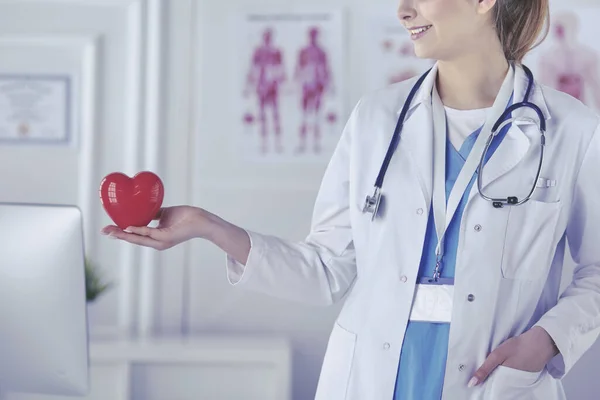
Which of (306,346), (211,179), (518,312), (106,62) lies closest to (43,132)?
(106,62)

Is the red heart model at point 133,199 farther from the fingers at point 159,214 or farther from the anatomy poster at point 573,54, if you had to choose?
the anatomy poster at point 573,54

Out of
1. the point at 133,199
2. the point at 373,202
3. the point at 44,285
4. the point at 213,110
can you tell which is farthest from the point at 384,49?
the point at 44,285

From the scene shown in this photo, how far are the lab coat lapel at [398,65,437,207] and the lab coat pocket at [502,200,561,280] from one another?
0.16 meters

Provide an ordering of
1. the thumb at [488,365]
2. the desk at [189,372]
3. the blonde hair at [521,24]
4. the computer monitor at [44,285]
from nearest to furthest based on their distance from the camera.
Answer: the computer monitor at [44,285] → the thumb at [488,365] → the blonde hair at [521,24] → the desk at [189,372]

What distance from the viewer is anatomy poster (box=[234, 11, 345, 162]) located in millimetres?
2549

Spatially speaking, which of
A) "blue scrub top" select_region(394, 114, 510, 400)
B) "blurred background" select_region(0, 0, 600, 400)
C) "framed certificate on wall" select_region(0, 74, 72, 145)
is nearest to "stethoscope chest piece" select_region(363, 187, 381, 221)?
"blue scrub top" select_region(394, 114, 510, 400)

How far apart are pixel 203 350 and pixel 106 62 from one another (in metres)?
1.04

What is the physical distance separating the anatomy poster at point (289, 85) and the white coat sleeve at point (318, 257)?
1010mm

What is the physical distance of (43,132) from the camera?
259 centimetres

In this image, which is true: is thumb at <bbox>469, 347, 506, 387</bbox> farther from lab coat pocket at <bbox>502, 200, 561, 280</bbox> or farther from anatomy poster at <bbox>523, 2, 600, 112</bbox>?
anatomy poster at <bbox>523, 2, 600, 112</bbox>

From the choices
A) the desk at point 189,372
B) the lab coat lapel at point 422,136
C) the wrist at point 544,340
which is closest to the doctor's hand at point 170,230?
the lab coat lapel at point 422,136

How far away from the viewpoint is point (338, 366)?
143 cm

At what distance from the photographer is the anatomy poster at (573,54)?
2.50 metres

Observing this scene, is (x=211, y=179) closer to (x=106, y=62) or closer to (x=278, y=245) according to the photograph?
(x=106, y=62)
